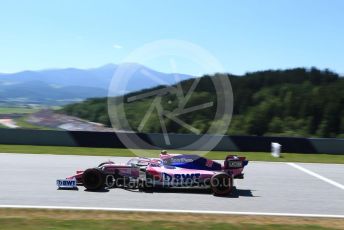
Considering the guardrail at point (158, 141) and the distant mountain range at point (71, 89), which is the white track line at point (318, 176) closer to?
the guardrail at point (158, 141)

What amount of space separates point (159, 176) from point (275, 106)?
184 feet

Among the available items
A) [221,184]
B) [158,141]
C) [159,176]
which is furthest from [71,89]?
[221,184]

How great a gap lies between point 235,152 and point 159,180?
12.7 meters

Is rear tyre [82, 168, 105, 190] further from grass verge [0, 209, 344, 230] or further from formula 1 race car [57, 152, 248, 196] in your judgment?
grass verge [0, 209, 344, 230]

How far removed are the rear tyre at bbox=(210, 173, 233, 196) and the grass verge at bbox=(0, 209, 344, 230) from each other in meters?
2.18

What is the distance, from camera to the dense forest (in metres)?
50.9

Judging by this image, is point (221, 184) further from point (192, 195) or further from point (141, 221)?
point (141, 221)

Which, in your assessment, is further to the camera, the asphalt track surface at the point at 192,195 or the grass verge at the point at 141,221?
the asphalt track surface at the point at 192,195

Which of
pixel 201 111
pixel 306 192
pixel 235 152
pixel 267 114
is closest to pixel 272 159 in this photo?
pixel 235 152

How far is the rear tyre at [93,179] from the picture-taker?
38.7 feet

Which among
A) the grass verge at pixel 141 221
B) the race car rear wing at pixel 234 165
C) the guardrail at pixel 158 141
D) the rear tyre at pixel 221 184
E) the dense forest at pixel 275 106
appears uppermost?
the dense forest at pixel 275 106

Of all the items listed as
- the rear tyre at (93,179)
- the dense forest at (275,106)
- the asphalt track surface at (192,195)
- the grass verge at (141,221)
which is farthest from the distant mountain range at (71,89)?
the dense forest at (275,106)

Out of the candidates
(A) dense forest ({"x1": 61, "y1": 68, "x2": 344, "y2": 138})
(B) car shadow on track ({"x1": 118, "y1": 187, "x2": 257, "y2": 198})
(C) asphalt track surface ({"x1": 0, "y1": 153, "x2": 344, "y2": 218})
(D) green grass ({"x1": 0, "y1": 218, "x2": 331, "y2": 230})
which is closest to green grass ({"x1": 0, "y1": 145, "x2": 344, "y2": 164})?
(C) asphalt track surface ({"x1": 0, "y1": 153, "x2": 344, "y2": 218})

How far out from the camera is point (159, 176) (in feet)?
39.3
